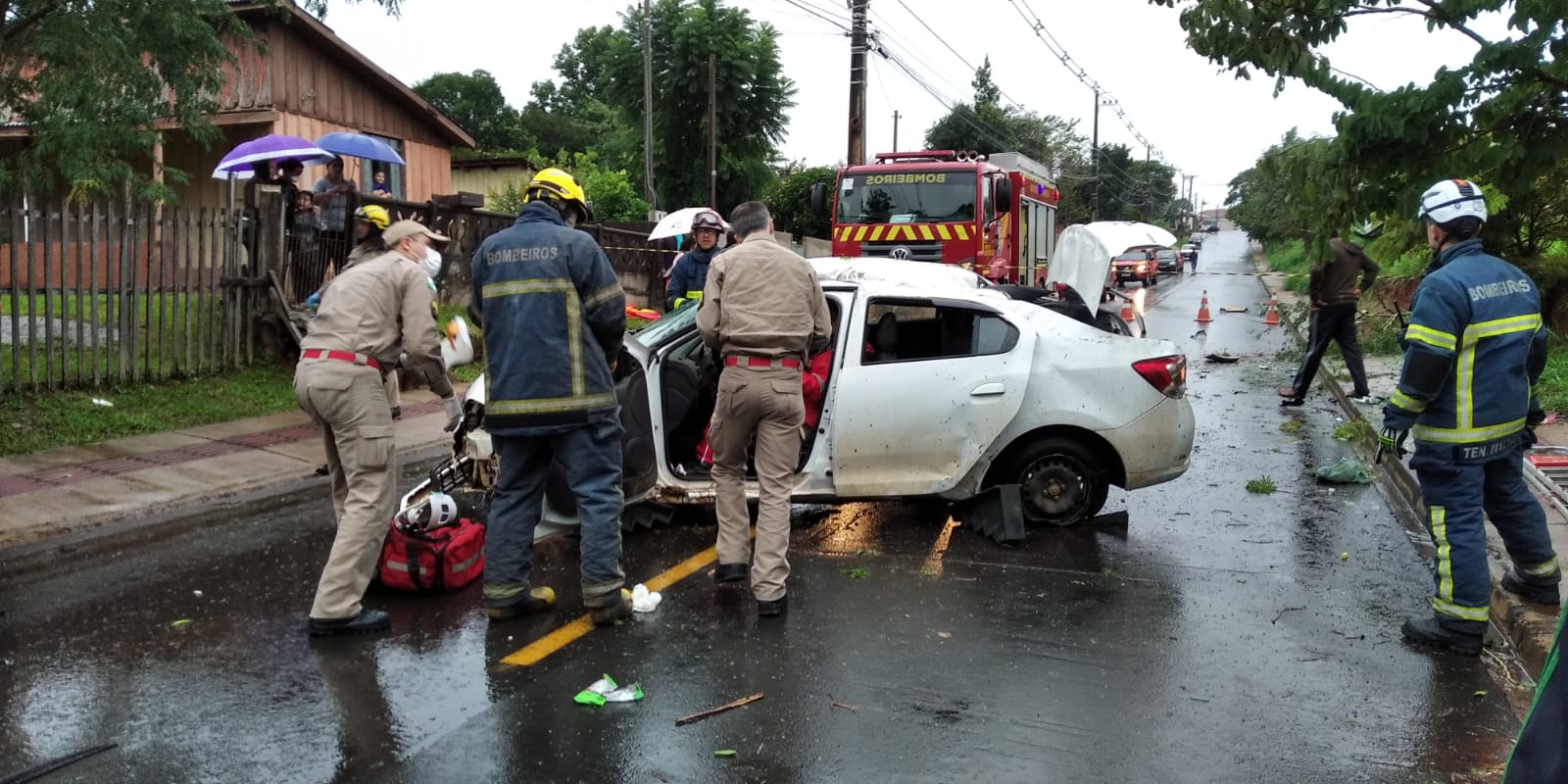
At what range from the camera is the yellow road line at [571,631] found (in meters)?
4.61

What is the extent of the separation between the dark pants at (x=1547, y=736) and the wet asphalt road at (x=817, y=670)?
212 centimetres

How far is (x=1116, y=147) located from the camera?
82250 mm

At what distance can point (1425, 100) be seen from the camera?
21.0 ft

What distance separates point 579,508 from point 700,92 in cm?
2586

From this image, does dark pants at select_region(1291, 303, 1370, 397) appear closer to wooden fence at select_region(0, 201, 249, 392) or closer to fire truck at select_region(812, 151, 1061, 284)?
fire truck at select_region(812, 151, 1061, 284)

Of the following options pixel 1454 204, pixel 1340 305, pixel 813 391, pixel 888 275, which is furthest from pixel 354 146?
pixel 1454 204

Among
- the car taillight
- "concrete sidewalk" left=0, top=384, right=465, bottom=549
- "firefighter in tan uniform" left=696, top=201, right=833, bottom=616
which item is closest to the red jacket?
"firefighter in tan uniform" left=696, top=201, right=833, bottom=616

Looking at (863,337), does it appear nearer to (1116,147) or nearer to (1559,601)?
(1559,601)

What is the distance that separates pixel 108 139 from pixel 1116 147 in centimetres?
8070

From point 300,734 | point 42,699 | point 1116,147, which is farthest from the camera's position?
point 1116,147

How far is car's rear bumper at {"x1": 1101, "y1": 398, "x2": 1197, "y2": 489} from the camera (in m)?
6.46

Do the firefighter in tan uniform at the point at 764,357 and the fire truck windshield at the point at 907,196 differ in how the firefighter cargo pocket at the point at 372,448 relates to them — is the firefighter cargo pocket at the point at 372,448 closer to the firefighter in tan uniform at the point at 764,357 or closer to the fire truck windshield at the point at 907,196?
the firefighter in tan uniform at the point at 764,357

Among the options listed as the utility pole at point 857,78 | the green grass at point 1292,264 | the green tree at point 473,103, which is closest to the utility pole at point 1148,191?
the green grass at point 1292,264

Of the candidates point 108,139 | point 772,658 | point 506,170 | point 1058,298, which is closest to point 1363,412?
point 1058,298
